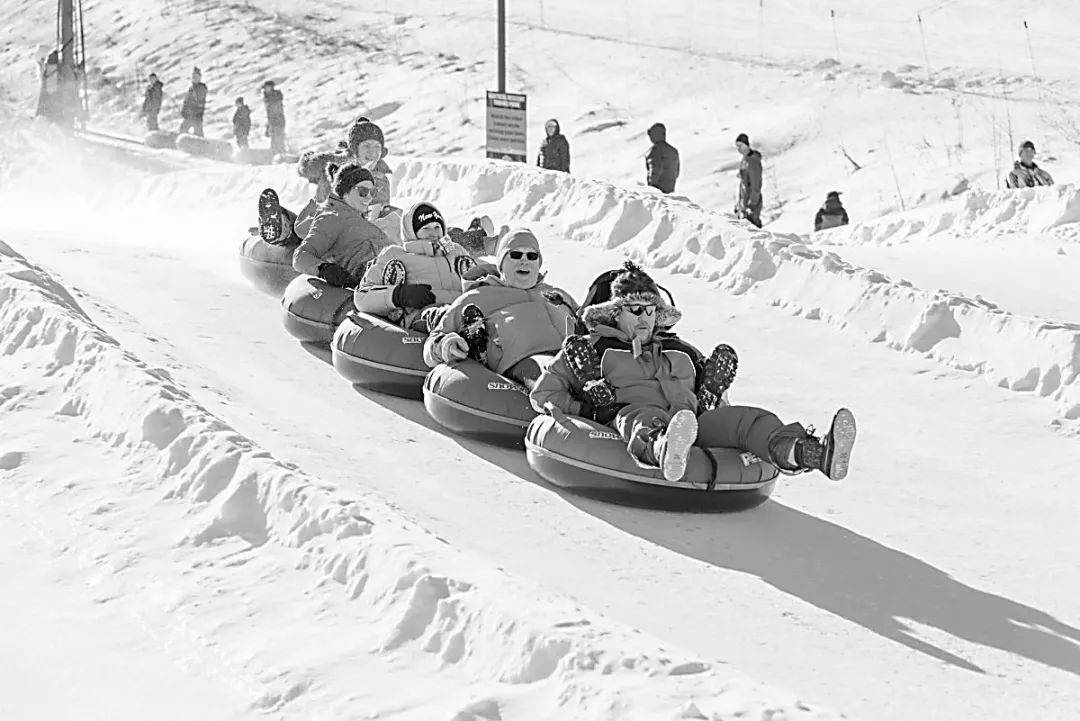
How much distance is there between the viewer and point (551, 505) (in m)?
6.90

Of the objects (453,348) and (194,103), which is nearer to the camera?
(453,348)

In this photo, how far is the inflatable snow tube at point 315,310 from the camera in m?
9.78

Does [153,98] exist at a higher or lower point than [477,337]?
higher

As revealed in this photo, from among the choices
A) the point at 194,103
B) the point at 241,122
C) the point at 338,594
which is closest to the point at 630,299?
the point at 338,594

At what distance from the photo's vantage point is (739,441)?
22.4ft

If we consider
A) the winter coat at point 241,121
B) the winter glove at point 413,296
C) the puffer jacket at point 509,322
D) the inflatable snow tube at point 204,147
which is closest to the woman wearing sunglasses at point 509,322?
the puffer jacket at point 509,322

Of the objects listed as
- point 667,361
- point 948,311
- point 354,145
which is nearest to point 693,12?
point 354,145

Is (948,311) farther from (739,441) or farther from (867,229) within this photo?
(867,229)

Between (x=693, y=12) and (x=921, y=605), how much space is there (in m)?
27.8

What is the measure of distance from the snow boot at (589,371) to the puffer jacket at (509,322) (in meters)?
0.97

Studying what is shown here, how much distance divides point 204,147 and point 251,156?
1.53 meters

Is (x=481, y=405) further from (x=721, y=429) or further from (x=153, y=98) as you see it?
(x=153, y=98)

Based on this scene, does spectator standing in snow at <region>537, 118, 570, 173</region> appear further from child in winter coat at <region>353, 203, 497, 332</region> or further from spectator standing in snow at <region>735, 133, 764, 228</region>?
child in winter coat at <region>353, 203, 497, 332</region>

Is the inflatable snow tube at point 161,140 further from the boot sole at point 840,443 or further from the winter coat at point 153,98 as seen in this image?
the boot sole at point 840,443
